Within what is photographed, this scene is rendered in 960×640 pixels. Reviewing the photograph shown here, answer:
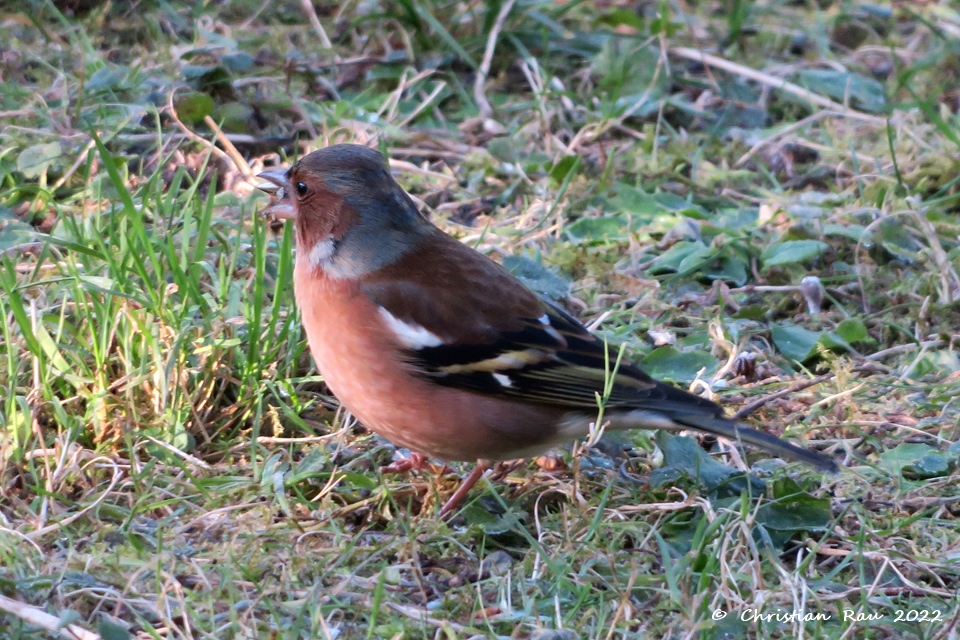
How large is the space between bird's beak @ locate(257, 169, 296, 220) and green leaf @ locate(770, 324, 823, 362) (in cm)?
180

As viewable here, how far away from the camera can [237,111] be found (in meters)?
5.32

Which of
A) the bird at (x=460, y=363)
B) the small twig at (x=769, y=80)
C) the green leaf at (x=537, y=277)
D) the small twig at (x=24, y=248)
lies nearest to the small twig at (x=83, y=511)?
the bird at (x=460, y=363)

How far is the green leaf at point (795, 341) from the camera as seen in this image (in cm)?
430

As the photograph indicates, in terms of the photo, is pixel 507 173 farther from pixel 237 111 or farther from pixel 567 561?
pixel 567 561

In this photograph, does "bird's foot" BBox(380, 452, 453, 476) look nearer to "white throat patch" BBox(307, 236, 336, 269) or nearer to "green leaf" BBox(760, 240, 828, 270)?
"white throat patch" BBox(307, 236, 336, 269)

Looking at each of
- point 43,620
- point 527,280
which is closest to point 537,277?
point 527,280

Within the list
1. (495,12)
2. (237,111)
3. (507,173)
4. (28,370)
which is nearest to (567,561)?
(28,370)

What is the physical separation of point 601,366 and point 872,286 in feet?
5.64

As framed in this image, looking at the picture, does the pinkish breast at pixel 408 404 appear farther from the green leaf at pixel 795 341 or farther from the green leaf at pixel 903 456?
the green leaf at pixel 795 341

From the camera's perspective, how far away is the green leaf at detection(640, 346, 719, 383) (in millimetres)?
4137

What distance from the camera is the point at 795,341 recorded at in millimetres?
4359

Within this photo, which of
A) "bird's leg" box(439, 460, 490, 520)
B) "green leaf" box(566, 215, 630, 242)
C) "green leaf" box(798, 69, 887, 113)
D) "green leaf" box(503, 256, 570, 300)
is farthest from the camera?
"green leaf" box(798, 69, 887, 113)

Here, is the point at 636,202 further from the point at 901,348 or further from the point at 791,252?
the point at 901,348

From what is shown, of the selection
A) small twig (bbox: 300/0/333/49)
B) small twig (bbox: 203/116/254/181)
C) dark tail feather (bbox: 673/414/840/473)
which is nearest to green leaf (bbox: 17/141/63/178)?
small twig (bbox: 203/116/254/181)
